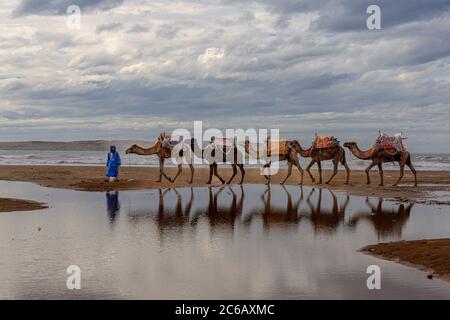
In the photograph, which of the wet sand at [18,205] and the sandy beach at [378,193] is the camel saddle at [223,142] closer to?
the sandy beach at [378,193]

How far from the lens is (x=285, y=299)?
7555mm

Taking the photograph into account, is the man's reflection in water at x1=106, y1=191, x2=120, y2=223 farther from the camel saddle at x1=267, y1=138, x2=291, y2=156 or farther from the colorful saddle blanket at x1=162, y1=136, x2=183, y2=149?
the camel saddle at x1=267, y1=138, x2=291, y2=156

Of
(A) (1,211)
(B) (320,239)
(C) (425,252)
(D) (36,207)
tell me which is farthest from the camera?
(D) (36,207)

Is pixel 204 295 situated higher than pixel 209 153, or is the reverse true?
pixel 209 153

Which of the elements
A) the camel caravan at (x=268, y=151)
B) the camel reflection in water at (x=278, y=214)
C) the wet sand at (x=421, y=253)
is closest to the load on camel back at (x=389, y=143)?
the camel caravan at (x=268, y=151)

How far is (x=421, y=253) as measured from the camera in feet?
33.3

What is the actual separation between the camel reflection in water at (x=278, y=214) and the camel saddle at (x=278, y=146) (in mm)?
6096

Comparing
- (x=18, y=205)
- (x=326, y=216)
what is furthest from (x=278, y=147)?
(x=18, y=205)

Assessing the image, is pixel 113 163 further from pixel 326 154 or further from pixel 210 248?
pixel 210 248
